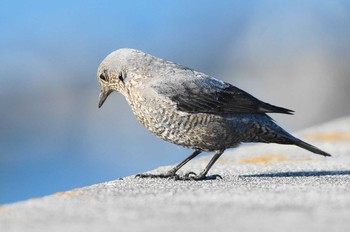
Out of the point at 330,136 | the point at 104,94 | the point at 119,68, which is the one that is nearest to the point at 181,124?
the point at 119,68

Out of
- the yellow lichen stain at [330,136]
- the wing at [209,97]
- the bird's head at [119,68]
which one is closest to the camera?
the wing at [209,97]

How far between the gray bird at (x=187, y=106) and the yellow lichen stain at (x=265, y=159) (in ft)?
3.18

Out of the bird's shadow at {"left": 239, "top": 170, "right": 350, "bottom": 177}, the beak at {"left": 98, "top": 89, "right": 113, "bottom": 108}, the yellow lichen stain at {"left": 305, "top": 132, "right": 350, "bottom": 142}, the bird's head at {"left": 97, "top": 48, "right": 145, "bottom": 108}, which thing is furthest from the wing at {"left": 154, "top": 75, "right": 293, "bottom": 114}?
the yellow lichen stain at {"left": 305, "top": 132, "right": 350, "bottom": 142}

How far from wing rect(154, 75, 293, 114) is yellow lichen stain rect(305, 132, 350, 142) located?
3465mm

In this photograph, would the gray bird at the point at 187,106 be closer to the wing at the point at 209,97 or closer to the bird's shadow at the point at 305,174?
the wing at the point at 209,97

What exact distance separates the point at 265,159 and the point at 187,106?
5.98ft

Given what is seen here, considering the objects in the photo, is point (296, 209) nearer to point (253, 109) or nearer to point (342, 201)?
point (342, 201)

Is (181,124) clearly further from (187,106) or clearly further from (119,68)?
(119,68)

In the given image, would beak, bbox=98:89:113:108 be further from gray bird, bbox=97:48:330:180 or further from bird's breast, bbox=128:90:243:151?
bird's breast, bbox=128:90:243:151

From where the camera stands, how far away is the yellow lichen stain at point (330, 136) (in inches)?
388

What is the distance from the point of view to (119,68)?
644 centimetres

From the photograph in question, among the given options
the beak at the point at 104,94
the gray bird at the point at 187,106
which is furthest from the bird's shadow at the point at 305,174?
the beak at the point at 104,94

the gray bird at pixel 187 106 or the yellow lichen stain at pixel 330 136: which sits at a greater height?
the yellow lichen stain at pixel 330 136

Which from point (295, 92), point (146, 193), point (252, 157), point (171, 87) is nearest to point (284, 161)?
point (252, 157)
